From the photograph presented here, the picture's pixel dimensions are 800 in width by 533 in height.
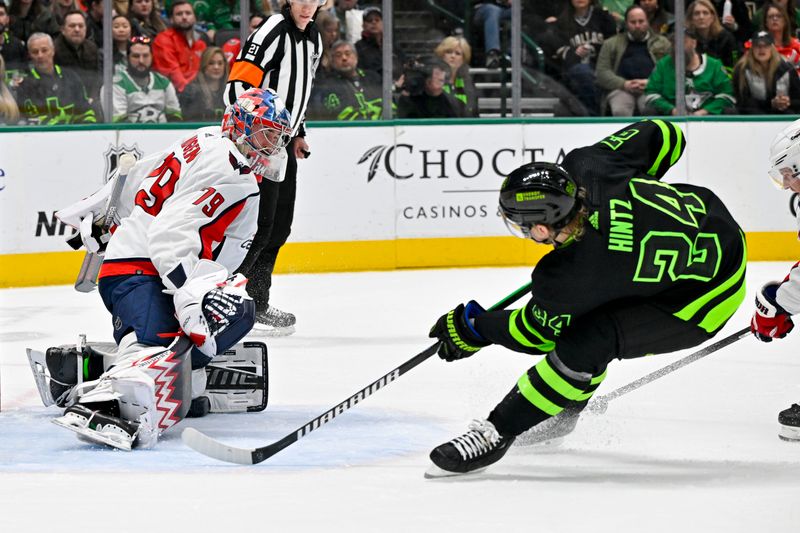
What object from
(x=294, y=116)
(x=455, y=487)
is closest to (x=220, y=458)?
(x=455, y=487)

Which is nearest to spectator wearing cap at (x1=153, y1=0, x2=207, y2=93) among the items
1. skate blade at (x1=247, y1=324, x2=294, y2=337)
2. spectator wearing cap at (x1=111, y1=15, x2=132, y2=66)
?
spectator wearing cap at (x1=111, y1=15, x2=132, y2=66)

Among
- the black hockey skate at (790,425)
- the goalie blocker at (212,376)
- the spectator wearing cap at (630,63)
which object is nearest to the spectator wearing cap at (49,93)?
the spectator wearing cap at (630,63)

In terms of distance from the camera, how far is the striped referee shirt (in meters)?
5.00

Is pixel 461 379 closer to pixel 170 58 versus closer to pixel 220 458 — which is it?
pixel 220 458

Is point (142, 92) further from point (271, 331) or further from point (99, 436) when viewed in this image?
point (99, 436)

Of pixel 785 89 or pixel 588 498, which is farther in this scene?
pixel 785 89

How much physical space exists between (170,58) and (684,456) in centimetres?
424

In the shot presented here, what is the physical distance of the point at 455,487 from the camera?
296cm

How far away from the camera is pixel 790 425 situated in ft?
11.2

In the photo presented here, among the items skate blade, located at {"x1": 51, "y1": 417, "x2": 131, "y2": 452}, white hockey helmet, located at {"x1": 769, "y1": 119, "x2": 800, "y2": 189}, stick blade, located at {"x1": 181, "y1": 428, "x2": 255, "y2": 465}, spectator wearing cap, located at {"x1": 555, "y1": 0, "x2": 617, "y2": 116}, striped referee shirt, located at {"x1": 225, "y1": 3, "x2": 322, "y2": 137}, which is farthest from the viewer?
spectator wearing cap, located at {"x1": 555, "y1": 0, "x2": 617, "y2": 116}

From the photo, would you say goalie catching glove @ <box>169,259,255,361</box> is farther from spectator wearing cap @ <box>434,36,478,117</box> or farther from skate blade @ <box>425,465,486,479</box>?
spectator wearing cap @ <box>434,36,478,117</box>

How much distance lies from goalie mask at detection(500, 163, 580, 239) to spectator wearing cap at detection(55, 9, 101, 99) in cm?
410

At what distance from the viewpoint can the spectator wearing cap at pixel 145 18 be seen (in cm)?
676

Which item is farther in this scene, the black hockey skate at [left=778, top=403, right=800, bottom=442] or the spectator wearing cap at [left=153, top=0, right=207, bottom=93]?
the spectator wearing cap at [left=153, top=0, right=207, bottom=93]
